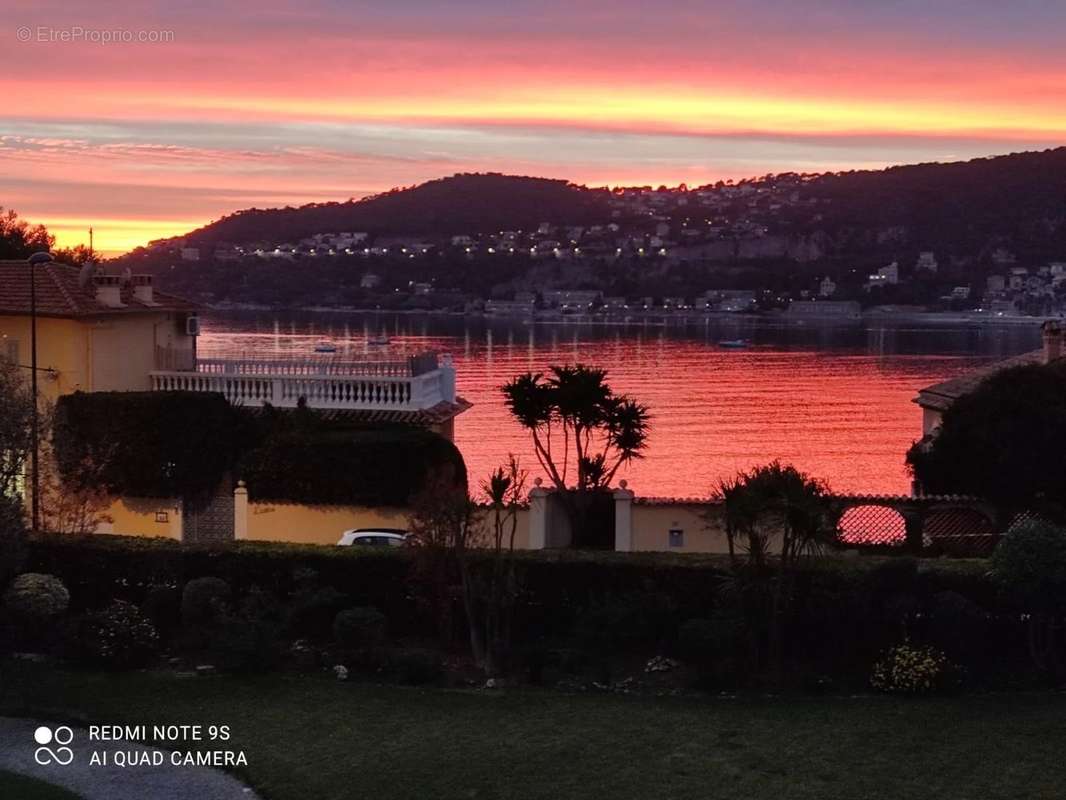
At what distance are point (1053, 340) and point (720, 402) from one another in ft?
170

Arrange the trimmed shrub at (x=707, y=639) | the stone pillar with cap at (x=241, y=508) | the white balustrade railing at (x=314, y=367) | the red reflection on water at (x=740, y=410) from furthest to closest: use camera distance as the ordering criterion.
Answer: the red reflection on water at (x=740, y=410) < the white balustrade railing at (x=314, y=367) < the stone pillar with cap at (x=241, y=508) < the trimmed shrub at (x=707, y=639)

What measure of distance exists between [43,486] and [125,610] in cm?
629

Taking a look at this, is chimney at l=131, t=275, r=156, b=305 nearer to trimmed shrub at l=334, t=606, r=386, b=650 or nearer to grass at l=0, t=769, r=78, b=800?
trimmed shrub at l=334, t=606, r=386, b=650

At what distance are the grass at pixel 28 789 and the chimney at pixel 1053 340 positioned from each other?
77.8ft

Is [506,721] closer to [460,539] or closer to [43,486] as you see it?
[460,539]

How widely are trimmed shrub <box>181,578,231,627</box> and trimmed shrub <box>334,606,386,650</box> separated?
1.59 metres

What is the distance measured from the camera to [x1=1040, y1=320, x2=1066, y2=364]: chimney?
2986cm

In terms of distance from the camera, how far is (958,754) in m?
12.3

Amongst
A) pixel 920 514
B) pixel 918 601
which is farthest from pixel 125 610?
pixel 920 514

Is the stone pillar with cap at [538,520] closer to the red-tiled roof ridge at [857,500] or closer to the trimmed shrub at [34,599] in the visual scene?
the red-tiled roof ridge at [857,500]

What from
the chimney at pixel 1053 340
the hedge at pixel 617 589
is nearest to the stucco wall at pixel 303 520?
the hedge at pixel 617 589

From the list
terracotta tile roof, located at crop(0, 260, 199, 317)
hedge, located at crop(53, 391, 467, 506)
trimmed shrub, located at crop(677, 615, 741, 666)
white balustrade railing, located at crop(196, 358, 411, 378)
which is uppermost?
terracotta tile roof, located at crop(0, 260, 199, 317)

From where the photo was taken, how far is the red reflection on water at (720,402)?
1984 inches

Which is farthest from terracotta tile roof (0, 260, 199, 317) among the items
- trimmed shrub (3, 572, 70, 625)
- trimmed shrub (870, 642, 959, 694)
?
trimmed shrub (870, 642, 959, 694)
